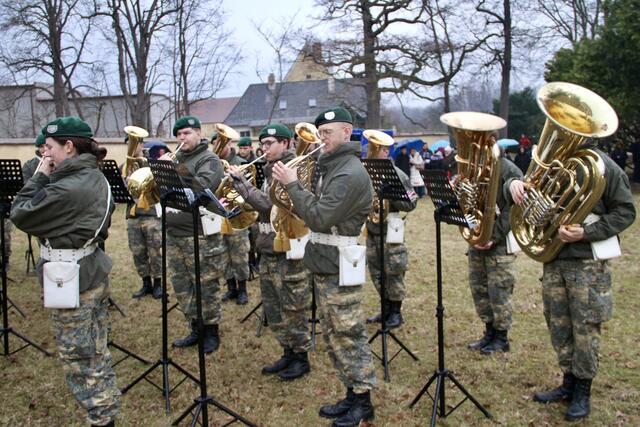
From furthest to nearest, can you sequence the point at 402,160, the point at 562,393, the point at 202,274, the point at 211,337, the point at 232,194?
the point at 402,160 < the point at 211,337 < the point at 202,274 < the point at 232,194 < the point at 562,393

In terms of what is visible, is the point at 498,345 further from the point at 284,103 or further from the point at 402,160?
the point at 284,103

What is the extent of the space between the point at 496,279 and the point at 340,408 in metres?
2.17

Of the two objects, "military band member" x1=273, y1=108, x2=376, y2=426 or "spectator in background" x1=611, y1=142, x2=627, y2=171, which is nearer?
"military band member" x1=273, y1=108, x2=376, y2=426

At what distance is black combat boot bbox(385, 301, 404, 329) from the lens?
6.59 meters

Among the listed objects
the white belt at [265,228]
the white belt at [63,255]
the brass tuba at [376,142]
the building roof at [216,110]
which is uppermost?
the building roof at [216,110]

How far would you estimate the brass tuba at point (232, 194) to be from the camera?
5305 mm

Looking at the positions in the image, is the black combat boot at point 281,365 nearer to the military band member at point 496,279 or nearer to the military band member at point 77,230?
the military band member at point 77,230

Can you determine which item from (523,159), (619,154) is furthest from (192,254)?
(619,154)

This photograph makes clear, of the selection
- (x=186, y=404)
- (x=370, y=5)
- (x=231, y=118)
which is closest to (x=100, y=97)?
(x=370, y=5)

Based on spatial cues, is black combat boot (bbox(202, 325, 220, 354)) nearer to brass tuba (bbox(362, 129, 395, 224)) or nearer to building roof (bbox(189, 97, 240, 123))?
brass tuba (bbox(362, 129, 395, 224))

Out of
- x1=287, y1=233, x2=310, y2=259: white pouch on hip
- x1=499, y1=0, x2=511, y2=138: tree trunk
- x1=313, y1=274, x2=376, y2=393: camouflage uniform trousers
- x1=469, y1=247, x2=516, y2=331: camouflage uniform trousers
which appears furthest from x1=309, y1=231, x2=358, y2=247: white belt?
x1=499, y1=0, x2=511, y2=138: tree trunk

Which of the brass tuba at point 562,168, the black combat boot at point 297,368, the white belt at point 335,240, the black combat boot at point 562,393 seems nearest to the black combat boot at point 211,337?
the black combat boot at point 297,368

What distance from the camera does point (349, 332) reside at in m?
4.20

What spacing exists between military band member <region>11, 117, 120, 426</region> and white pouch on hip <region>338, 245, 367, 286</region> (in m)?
1.80
